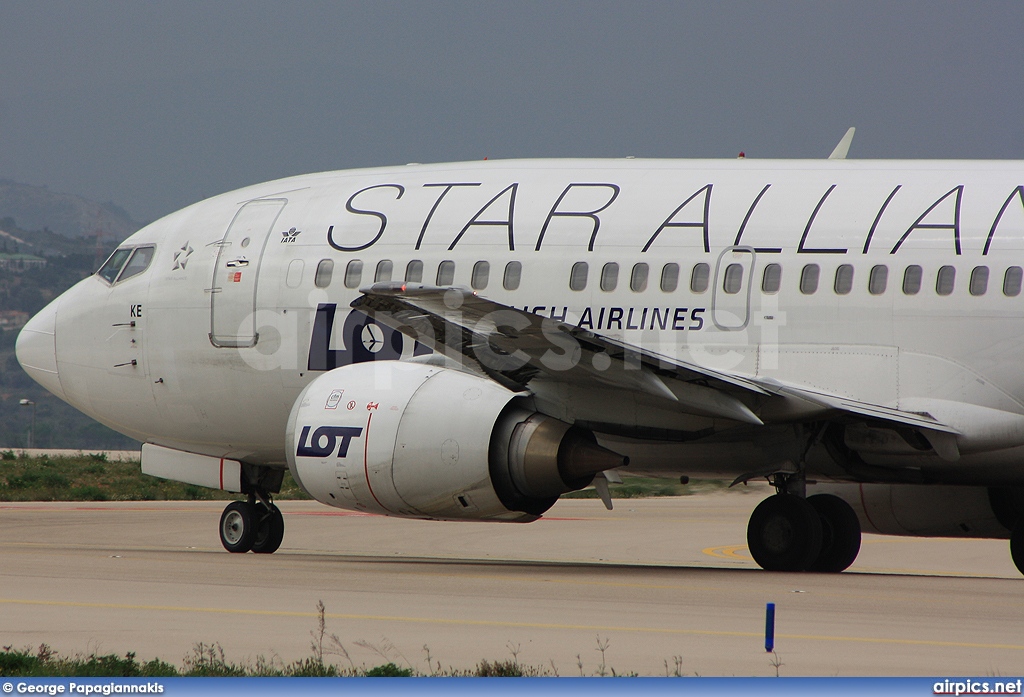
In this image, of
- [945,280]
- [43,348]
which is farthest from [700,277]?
[43,348]

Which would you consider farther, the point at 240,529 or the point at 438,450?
the point at 240,529

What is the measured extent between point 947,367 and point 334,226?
7.73 m

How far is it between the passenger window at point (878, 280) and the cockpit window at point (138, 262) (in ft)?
31.7

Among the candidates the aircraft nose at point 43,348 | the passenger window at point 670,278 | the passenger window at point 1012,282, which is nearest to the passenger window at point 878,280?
the passenger window at point 1012,282

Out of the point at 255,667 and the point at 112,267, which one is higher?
the point at 112,267

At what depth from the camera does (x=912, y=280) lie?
609 inches

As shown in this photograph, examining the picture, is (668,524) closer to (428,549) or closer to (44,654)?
(428,549)

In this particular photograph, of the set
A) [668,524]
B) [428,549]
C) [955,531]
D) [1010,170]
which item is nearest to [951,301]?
[1010,170]

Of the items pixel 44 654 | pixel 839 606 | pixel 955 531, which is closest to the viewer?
pixel 44 654

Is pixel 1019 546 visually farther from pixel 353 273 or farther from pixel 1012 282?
pixel 353 273

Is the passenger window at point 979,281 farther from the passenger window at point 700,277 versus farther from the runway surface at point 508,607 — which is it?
the runway surface at point 508,607

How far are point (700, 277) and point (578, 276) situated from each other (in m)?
1.47

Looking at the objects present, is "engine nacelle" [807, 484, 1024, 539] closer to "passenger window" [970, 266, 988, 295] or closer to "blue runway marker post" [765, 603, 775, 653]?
"passenger window" [970, 266, 988, 295]

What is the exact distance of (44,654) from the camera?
857 centimetres
